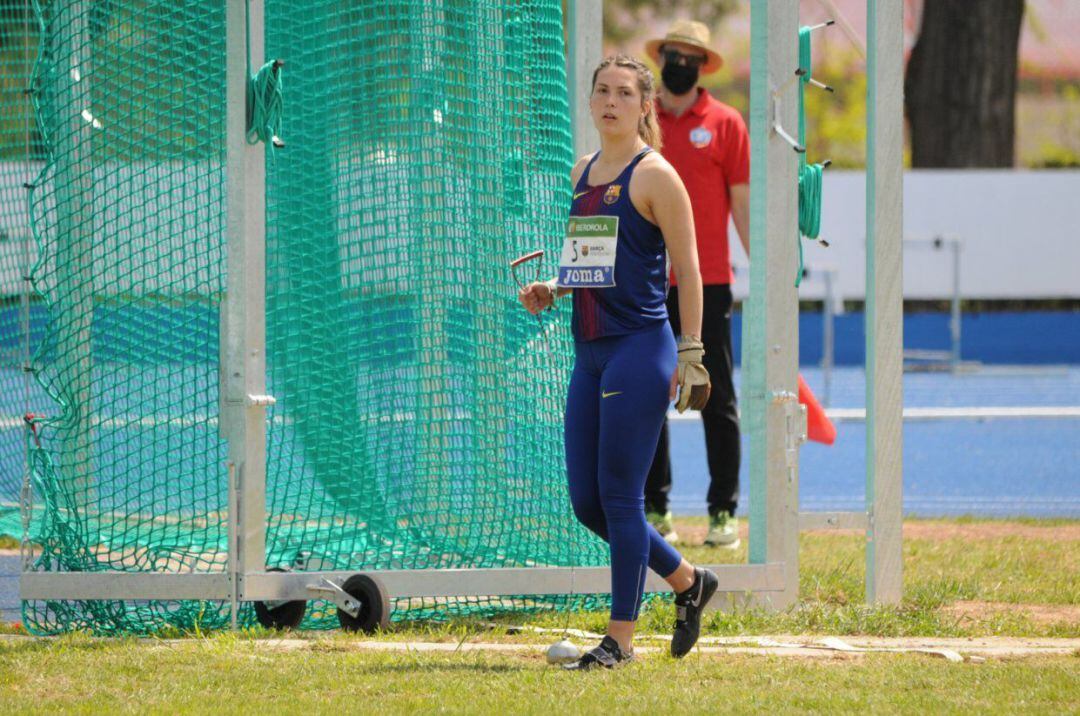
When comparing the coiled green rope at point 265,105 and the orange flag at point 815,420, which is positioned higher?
the coiled green rope at point 265,105

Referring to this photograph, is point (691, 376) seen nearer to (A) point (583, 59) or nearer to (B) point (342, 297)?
(B) point (342, 297)

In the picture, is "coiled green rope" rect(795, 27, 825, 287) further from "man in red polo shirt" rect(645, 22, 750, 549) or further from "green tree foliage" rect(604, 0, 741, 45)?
"green tree foliage" rect(604, 0, 741, 45)

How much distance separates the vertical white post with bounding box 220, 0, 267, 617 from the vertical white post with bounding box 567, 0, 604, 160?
1524 mm

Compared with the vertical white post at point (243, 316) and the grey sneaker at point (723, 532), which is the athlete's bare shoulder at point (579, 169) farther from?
the grey sneaker at point (723, 532)

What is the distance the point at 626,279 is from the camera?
5297mm

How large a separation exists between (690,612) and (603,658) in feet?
1.32

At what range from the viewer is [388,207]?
6.48 m

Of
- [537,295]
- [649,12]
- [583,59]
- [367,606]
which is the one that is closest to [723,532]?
[583,59]

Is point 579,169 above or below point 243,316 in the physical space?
above

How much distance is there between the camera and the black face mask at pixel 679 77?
8.24 metres

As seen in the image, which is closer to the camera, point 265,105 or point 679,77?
point 265,105

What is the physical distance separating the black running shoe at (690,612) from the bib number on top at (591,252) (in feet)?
3.56

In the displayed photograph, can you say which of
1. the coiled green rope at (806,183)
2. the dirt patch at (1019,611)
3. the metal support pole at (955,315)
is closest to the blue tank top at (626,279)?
the coiled green rope at (806,183)

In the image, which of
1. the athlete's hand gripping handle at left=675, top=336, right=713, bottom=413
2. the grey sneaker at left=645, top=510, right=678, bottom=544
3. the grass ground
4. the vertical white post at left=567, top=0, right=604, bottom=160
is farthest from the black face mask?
the athlete's hand gripping handle at left=675, top=336, right=713, bottom=413
